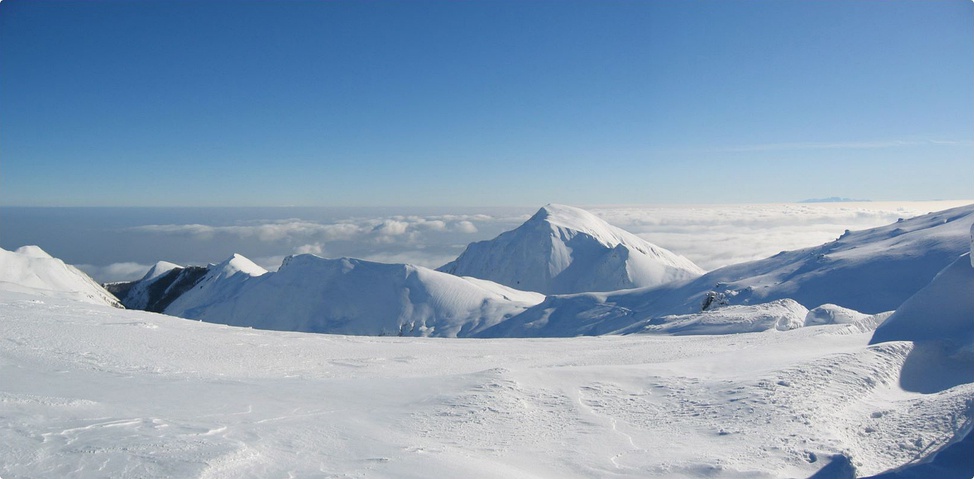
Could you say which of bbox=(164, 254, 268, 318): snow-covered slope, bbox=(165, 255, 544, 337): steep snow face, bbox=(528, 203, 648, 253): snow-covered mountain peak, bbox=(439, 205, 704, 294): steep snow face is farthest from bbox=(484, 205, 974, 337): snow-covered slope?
bbox=(528, 203, 648, 253): snow-covered mountain peak

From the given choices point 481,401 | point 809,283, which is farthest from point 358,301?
point 481,401

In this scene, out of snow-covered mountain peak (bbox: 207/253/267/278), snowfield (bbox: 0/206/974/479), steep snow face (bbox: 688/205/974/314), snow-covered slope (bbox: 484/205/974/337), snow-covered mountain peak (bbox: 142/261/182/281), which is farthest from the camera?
snow-covered mountain peak (bbox: 142/261/182/281)

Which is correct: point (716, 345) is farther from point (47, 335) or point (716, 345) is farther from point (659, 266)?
point (659, 266)

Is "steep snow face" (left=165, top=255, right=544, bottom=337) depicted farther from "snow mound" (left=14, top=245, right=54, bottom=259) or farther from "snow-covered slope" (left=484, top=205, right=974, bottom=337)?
"snow mound" (left=14, top=245, right=54, bottom=259)

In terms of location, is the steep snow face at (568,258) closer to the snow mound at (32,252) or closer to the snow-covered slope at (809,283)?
the snow-covered slope at (809,283)

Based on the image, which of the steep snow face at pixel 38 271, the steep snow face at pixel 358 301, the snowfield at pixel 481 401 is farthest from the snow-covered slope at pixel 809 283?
the steep snow face at pixel 38 271

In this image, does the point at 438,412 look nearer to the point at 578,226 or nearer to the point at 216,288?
the point at 216,288
